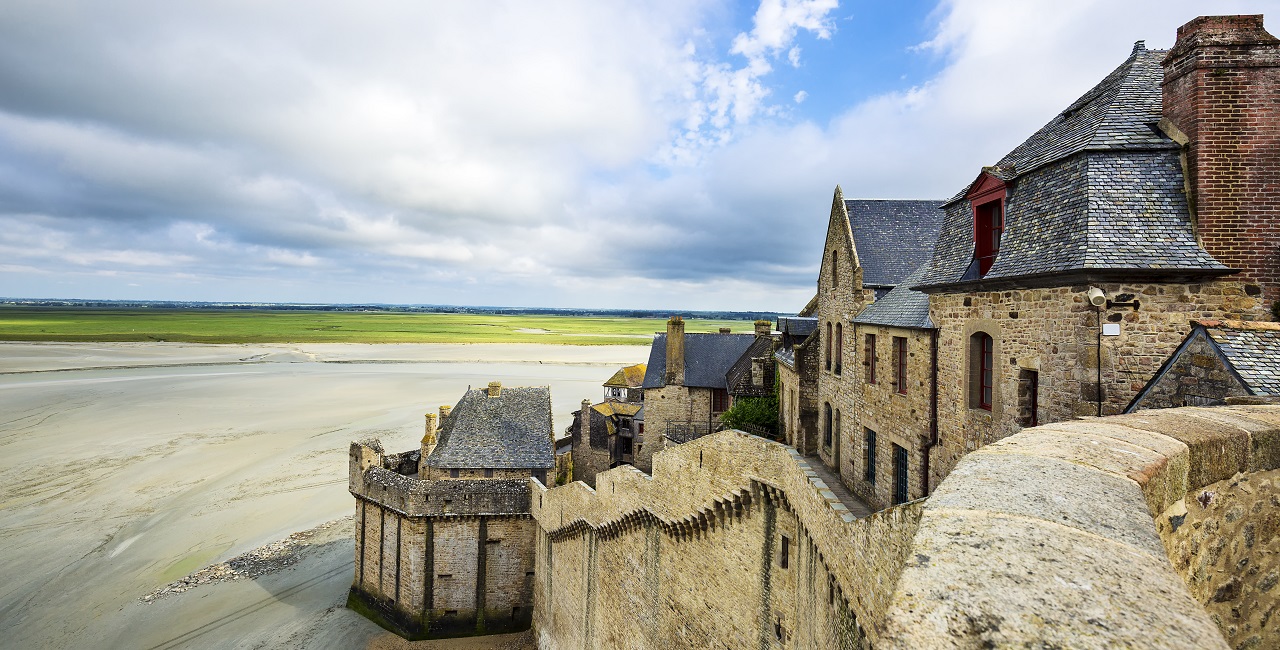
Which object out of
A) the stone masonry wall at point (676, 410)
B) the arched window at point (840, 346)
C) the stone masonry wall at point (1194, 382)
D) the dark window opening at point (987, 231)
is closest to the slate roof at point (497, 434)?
the stone masonry wall at point (676, 410)

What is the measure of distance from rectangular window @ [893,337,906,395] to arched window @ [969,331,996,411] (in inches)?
111

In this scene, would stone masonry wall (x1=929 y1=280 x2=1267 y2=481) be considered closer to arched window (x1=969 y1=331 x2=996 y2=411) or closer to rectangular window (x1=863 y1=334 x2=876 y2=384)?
arched window (x1=969 y1=331 x2=996 y2=411)

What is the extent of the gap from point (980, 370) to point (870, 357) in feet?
16.5

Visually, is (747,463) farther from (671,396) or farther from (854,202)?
(671,396)

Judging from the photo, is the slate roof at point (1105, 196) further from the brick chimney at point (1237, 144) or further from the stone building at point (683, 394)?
the stone building at point (683, 394)

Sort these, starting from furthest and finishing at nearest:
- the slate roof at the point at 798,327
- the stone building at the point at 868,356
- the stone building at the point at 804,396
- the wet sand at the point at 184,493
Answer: the slate roof at the point at 798,327 < the wet sand at the point at 184,493 < the stone building at the point at 804,396 < the stone building at the point at 868,356

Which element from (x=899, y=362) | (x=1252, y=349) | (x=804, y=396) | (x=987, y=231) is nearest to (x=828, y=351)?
(x=804, y=396)

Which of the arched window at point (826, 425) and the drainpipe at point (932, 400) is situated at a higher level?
the drainpipe at point (932, 400)

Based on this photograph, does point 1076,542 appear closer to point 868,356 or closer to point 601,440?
point 868,356

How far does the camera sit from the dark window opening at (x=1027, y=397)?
943 centimetres

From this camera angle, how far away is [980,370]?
423 inches

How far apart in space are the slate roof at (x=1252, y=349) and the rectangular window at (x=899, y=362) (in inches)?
237

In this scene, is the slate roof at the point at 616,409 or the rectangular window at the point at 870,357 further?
the slate roof at the point at 616,409

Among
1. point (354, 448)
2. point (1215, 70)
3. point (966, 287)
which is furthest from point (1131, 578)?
point (354, 448)
